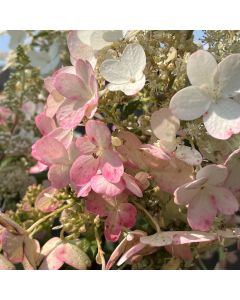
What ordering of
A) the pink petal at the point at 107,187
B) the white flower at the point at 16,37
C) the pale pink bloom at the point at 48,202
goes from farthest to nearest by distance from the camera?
the white flower at the point at 16,37 → the pale pink bloom at the point at 48,202 → the pink petal at the point at 107,187

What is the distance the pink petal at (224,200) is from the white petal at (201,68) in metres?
0.12

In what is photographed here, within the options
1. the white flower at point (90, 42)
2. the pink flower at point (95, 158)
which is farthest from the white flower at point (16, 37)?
the pink flower at point (95, 158)

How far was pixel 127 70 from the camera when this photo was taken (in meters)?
0.63

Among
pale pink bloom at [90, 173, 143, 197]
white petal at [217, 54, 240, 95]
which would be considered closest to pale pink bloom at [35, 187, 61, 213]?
pale pink bloom at [90, 173, 143, 197]

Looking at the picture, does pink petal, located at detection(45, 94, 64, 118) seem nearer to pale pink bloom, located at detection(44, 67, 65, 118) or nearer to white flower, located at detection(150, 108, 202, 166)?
pale pink bloom, located at detection(44, 67, 65, 118)

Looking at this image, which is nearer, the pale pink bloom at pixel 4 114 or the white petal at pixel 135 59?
the white petal at pixel 135 59

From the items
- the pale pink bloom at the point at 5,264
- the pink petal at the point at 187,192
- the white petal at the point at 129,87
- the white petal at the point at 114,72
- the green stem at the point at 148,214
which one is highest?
the white petal at the point at 114,72

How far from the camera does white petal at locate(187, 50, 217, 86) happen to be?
0.61 metres

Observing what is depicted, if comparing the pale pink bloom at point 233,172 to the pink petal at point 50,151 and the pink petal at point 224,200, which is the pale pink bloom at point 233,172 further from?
the pink petal at point 50,151

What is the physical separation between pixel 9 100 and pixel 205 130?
24.9 inches

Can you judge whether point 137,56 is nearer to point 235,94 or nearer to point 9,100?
point 235,94

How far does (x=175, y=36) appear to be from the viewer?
2.18 ft

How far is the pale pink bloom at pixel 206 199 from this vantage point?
1.96ft

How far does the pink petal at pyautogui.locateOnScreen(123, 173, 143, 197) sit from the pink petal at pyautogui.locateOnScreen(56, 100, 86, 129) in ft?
0.25
